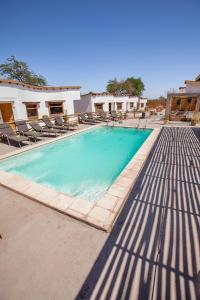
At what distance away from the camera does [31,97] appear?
1165cm

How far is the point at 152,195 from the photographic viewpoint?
3732 mm

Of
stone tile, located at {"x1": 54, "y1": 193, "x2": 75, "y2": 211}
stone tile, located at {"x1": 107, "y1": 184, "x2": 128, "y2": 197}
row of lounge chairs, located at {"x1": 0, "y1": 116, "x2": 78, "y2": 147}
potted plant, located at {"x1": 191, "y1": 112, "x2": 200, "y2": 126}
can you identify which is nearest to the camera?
stone tile, located at {"x1": 54, "y1": 193, "x2": 75, "y2": 211}

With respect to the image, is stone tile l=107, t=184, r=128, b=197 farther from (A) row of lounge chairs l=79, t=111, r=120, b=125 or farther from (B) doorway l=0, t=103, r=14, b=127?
(A) row of lounge chairs l=79, t=111, r=120, b=125

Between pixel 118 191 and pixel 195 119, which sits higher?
pixel 195 119

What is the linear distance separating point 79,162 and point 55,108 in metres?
8.37

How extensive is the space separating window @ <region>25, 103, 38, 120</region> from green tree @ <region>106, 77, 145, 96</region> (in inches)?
1307

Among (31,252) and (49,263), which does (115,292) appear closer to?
(49,263)

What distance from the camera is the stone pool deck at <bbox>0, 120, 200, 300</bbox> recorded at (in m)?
1.87

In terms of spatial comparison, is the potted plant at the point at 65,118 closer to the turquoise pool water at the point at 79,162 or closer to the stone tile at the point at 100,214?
the turquoise pool water at the point at 79,162

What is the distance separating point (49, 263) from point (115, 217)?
1414 mm

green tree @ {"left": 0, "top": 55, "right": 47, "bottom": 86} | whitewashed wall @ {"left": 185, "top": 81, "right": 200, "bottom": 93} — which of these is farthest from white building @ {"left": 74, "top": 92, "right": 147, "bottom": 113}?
green tree @ {"left": 0, "top": 55, "right": 47, "bottom": 86}

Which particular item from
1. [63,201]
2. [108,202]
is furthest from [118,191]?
[63,201]

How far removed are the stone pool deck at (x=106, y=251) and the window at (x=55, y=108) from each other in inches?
448

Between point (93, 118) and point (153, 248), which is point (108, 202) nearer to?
point (153, 248)
